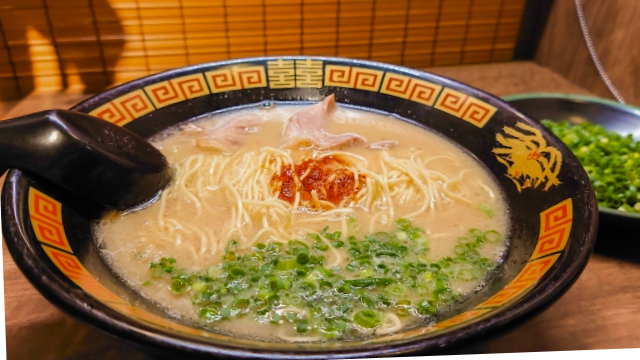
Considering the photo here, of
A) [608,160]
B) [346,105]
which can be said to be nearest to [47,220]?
[346,105]

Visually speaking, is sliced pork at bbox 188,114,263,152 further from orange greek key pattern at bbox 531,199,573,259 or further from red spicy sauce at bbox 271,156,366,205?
orange greek key pattern at bbox 531,199,573,259

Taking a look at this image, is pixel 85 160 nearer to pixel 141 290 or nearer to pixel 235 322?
pixel 141 290

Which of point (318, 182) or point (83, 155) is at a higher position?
point (83, 155)

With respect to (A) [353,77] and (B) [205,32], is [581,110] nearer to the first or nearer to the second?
(A) [353,77]

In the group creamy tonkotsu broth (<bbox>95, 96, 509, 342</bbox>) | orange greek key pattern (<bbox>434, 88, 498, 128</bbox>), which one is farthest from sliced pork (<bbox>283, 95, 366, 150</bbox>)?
orange greek key pattern (<bbox>434, 88, 498, 128</bbox>)

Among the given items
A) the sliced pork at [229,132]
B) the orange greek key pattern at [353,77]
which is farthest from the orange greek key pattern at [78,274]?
the orange greek key pattern at [353,77]

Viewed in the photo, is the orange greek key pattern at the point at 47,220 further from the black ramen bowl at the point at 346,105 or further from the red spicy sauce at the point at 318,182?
the red spicy sauce at the point at 318,182
